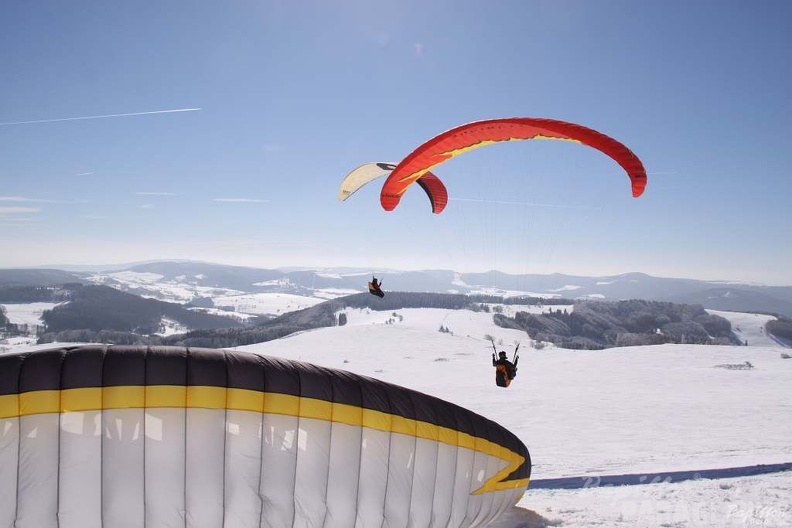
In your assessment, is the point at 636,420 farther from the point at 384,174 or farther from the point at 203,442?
the point at 203,442

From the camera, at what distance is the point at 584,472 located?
14109 millimetres

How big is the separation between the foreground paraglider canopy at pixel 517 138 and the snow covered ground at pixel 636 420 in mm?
7605

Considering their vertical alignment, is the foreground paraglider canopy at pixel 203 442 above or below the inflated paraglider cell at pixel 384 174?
below

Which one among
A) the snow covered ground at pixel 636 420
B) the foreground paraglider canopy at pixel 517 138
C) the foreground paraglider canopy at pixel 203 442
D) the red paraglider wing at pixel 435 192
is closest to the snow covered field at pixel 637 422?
the snow covered ground at pixel 636 420

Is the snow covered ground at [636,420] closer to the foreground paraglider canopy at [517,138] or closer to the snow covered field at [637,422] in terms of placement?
the snow covered field at [637,422]

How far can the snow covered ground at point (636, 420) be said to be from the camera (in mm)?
10320

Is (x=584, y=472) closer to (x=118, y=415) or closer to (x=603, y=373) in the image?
(x=118, y=415)

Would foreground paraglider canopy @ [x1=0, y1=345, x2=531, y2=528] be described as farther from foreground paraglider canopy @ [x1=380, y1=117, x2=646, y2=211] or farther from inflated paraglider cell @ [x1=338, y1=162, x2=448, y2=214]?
inflated paraglider cell @ [x1=338, y1=162, x2=448, y2=214]

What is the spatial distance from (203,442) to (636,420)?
2511cm

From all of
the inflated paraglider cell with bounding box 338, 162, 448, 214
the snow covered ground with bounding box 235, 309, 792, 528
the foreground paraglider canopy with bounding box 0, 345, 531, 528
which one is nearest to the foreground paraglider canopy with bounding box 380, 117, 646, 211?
the inflated paraglider cell with bounding box 338, 162, 448, 214

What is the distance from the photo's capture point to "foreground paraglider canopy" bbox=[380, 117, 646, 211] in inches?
400

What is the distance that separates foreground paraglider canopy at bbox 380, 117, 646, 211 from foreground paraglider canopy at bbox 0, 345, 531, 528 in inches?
261

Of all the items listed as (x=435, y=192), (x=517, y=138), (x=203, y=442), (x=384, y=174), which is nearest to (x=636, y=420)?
(x=435, y=192)

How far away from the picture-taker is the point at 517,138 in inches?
429
